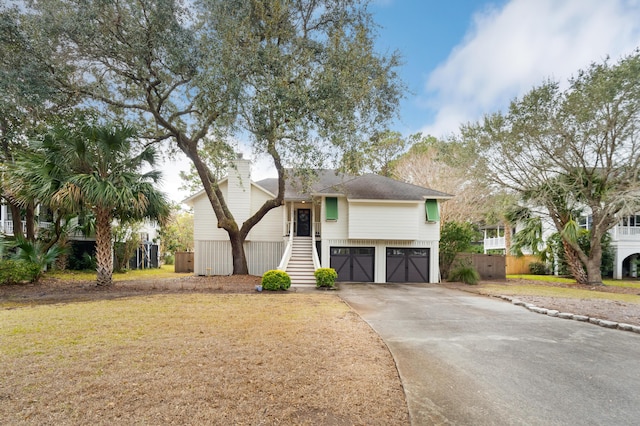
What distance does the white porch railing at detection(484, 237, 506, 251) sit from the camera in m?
29.4

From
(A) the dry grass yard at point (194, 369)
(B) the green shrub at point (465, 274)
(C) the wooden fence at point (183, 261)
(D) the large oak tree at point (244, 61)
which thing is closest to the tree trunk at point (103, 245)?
(A) the dry grass yard at point (194, 369)

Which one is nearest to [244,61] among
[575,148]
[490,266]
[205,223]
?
[205,223]

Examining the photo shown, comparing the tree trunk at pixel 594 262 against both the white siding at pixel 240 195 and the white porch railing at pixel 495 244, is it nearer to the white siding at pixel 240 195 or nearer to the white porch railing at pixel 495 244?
the white porch railing at pixel 495 244

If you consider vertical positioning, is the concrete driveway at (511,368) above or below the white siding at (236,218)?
below

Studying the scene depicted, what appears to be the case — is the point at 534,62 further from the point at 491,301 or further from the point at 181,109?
the point at 181,109

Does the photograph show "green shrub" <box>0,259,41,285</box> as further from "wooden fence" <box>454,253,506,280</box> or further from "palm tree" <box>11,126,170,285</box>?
"wooden fence" <box>454,253,506,280</box>

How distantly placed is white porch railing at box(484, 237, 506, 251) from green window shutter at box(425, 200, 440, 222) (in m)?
15.1

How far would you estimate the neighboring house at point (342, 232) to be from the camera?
54.5 ft

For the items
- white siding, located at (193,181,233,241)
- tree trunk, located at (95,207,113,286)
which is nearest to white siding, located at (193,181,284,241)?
white siding, located at (193,181,233,241)

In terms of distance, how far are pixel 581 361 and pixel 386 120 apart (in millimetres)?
11205

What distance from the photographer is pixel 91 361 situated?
4.54 meters

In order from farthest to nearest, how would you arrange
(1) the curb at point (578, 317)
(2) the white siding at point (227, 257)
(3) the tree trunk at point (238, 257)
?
(2) the white siding at point (227, 257) → (3) the tree trunk at point (238, 257) → (1) the curb at point (578, 317)

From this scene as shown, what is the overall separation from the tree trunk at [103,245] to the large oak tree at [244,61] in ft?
15.7

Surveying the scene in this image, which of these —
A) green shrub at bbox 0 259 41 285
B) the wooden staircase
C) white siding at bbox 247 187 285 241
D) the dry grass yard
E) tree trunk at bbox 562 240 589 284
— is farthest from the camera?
white siding at bbox 247 187 285 241
